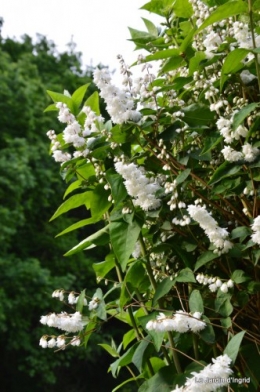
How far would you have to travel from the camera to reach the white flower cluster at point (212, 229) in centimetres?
113

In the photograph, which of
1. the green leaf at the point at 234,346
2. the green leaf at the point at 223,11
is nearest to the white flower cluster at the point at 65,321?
the green leaf at the point at 234,346

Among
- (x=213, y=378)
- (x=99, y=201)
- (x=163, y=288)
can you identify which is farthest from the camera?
(x=99, y=201)

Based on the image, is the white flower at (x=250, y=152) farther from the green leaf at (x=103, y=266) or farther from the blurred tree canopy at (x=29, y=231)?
the blurred tree canopy at (x=29, y=231)

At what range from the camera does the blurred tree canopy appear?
13.0 meters

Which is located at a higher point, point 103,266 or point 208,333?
point 103,266

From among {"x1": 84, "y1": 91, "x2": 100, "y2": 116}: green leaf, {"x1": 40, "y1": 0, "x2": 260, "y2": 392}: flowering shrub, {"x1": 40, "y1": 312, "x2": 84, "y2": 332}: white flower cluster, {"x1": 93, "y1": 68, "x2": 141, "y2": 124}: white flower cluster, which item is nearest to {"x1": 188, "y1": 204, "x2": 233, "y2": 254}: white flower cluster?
{"x1": 40, "y1": 0, "x2": 260, "y2": 392}: flowering shrub

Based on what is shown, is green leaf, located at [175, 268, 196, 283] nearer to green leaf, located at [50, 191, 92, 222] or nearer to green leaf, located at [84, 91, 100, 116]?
green leaf, located at [50, 191, 92, 222]

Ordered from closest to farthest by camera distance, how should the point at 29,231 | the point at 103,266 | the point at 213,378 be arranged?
1. the point at 213,378
2. the point at 103,266
3. the point at 29,231

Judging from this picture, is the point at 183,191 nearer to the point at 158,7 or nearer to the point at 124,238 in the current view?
the point at 124,238

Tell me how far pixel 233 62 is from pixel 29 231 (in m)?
14.4

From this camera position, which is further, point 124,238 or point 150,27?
point 150,27

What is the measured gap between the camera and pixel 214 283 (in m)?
1.19

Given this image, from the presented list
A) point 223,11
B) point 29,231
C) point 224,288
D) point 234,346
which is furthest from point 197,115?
point 29,231

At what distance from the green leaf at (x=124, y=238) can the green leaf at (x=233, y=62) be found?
31cm
